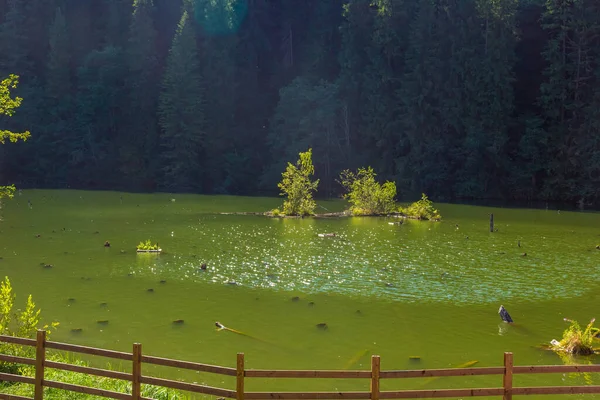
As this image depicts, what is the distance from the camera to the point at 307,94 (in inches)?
2968

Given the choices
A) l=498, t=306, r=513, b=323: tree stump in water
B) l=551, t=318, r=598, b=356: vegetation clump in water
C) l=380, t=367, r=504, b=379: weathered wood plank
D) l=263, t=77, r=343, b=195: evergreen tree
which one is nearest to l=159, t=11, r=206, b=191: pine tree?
l=263, t=77, r=343, b=195: evergreen tree

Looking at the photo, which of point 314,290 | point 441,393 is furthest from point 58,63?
point 441,393

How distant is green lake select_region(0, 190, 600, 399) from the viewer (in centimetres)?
1612

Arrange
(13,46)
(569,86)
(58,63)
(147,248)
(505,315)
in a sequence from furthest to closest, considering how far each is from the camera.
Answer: (13,46)
(58,63)
(569,86)
(147,248)
(505,315)

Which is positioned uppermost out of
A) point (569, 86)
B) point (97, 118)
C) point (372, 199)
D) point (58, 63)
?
point (58, 63)

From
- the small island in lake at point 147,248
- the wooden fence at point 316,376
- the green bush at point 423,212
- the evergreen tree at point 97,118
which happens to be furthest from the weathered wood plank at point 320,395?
the evergreen tree at point 97,118

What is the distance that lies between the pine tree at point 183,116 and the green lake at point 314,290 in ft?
115

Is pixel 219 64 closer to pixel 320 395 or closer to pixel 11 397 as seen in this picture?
pixel 11 397

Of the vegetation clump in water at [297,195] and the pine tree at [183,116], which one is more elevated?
the pine tree at [183,116]

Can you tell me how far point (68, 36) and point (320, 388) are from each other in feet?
265

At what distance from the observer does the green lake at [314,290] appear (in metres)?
16.1

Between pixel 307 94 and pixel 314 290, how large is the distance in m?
54.7

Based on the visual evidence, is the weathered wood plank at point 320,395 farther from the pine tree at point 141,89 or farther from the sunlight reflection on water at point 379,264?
the pine tree at point 141,89

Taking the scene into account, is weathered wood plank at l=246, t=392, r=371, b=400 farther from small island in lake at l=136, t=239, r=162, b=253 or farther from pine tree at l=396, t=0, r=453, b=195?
pine tree at l=396, t=0, r=453, b=195
